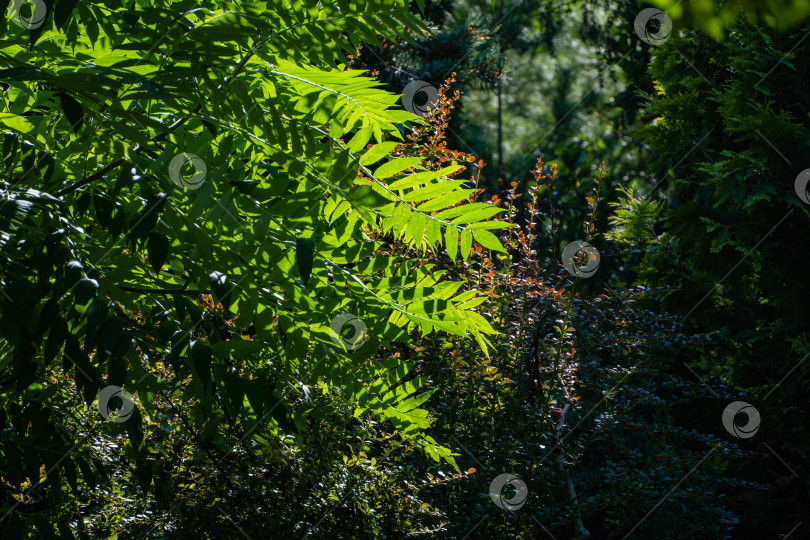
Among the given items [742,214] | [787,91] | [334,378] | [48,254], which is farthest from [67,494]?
[787,91]

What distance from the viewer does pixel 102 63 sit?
181 centimetres

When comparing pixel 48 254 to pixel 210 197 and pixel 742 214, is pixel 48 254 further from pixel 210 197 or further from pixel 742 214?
pixel 742 214

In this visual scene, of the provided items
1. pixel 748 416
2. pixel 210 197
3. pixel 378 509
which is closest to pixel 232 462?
pixel 378 509

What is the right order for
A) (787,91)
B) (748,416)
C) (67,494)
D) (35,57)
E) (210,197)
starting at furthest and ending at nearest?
1. (787,91)
2. (748,416)
3. (67,494)
4. (35,57)
5. (210,197)

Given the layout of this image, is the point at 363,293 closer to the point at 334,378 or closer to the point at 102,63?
the point at 334,378

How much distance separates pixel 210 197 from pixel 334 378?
0.87 metres

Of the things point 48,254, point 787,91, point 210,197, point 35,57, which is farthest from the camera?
point 787,91

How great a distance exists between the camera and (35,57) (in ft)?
6.56

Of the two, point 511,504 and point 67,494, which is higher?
point 511,504

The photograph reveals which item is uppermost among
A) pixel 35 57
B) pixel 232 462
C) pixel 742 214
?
pixel 742 214

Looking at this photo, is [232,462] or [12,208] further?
[232,462]

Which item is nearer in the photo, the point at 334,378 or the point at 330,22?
the point at 330,22

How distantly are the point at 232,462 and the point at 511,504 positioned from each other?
1.32 m

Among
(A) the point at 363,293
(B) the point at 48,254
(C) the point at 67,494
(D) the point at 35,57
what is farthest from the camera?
(C) the point at 67,494
